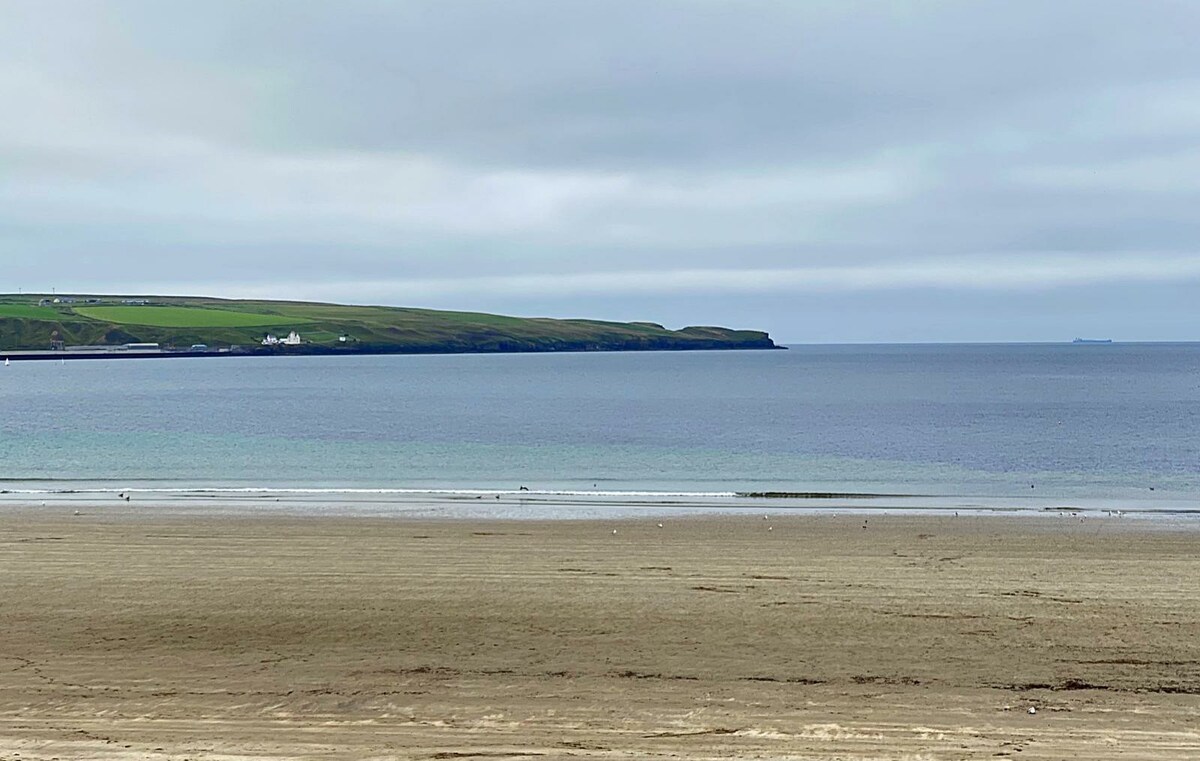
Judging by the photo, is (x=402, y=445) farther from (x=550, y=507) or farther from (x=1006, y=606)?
(x=1006, y=606)

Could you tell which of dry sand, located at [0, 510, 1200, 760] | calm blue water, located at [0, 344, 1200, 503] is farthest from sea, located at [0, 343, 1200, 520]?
dry sand, located at [0, 510, 1200, 760]

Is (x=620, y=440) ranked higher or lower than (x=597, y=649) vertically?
lower

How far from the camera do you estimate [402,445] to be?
4419 cm

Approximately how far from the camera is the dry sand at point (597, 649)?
8586mm

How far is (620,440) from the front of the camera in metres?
46.0

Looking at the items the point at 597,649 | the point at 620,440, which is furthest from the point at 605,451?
the point at 597,649

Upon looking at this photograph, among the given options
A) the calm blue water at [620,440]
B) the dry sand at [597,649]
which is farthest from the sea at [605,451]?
the dry sand at [597,649]

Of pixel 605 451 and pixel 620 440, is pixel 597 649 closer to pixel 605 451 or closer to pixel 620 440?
pixel 605 451

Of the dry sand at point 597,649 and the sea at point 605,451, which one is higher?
the dry sand at point 597,649

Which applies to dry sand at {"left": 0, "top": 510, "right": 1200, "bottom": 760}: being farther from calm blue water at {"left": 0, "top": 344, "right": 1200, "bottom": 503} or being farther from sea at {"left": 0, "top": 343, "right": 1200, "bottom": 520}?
calm blue water at {"left": 0, "top": 344, "right": 1200, "bottom": 503}

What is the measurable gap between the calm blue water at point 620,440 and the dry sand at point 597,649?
13.2m

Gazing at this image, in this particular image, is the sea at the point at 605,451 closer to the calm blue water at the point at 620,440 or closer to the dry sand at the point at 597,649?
the calm blue water at the point at 620,440

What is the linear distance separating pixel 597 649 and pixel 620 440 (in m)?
34.7

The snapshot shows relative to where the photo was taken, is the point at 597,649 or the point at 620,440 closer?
the point at 597,649
